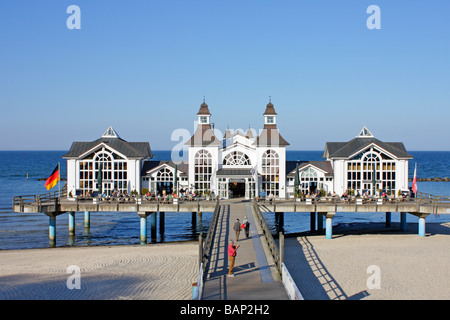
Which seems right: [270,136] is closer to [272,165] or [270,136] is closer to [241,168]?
[272,165]

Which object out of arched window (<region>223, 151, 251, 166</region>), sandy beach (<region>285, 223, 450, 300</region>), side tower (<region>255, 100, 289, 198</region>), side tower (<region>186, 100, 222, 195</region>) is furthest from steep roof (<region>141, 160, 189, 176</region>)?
sandy beach (<region>285, 223, 450, 300</region>)

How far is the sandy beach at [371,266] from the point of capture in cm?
1811

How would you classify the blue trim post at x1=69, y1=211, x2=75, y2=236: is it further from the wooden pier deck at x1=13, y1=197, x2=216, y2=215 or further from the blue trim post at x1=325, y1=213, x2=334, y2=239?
the blue trim post at x1=325, y1=213, x2=334, y2=239

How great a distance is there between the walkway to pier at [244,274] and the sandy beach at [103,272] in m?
1.82

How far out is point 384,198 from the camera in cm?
3150

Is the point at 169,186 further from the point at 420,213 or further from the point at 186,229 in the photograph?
the point at 420,213

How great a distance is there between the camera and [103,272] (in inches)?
868

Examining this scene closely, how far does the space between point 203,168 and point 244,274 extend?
21288 millimetres

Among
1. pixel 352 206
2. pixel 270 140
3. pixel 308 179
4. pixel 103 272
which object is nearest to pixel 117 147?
pixel 270 140

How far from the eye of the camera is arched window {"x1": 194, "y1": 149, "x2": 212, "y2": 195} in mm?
37000

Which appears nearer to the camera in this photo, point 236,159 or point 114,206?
point 114,206

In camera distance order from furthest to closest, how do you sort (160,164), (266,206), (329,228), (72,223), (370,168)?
1. (160,164)
2. (370,168)
3. (72,223)
4. (266,206)
5. (329,228)

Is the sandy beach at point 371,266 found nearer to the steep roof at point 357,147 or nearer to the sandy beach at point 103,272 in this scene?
the sandy beach at point 103,272

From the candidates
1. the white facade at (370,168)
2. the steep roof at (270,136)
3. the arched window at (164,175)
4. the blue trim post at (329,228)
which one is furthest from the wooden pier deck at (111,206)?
the white facade at (370,168)
